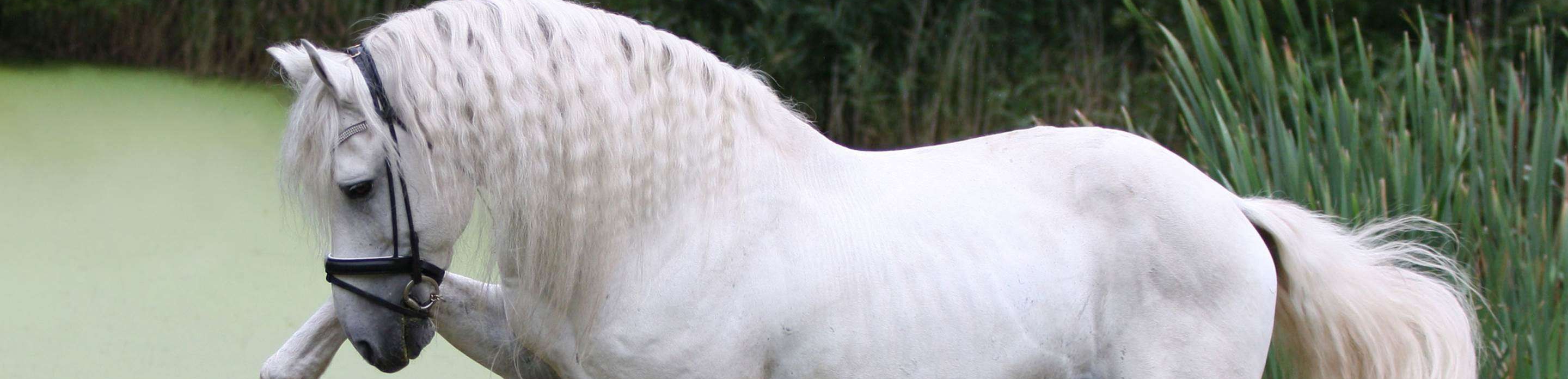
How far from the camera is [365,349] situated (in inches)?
53.5

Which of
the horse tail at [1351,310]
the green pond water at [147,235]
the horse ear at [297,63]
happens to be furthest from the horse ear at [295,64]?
the horse tail at [1351,310]

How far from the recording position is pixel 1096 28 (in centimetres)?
439

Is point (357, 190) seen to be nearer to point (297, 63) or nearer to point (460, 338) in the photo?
point (297, 63)

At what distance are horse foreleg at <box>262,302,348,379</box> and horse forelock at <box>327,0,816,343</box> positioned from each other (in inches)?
12.4

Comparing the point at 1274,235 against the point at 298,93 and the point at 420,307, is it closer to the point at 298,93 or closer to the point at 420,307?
the point at 420,307

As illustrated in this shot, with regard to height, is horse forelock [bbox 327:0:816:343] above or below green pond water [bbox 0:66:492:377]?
above

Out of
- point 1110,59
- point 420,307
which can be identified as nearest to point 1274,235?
point 420,307

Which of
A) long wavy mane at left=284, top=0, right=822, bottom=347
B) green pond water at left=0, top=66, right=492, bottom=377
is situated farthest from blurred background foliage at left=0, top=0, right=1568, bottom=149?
long wavy mane at left=284, top=0, right=822, bottom=347

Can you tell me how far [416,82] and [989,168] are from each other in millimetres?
720

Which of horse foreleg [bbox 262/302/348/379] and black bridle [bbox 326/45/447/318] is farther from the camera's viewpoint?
horse foreleg [bbox 262/302/348/379]

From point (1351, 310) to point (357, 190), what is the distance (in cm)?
130

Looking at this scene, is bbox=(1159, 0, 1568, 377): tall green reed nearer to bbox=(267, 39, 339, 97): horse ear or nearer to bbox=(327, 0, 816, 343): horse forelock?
bbox=(327, 0, 816, 343): horse forelock

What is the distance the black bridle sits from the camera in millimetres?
1277

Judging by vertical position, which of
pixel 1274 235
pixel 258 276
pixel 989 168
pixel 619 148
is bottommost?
pixel 258 276
